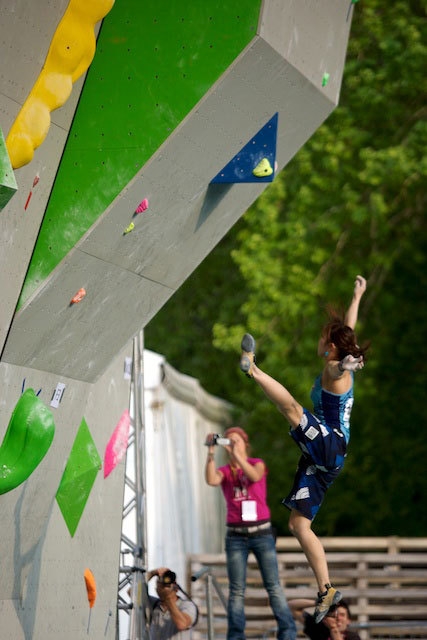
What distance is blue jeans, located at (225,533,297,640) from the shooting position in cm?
798

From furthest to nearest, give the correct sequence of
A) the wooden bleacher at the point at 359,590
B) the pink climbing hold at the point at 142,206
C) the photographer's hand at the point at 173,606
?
the wooden bleacher at the point at 359,590 → the photographer's hand at the point at 173,606 → the pink climbing hold at the point at 142,206

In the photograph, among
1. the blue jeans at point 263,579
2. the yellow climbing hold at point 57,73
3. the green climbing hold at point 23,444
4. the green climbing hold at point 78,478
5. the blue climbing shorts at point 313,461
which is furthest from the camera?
the blue jeans at point 263,579

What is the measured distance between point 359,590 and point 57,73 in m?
7.28

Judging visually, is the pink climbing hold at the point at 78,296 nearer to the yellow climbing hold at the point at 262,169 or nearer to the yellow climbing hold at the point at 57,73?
the yellow climbing hold at the point at 57,73

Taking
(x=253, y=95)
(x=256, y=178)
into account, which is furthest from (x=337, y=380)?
(x=253, y=95)

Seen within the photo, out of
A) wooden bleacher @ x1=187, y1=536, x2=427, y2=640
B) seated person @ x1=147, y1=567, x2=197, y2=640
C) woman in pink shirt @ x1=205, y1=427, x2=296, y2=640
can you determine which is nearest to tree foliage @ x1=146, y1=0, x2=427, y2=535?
wooden bleacher @ x1=187, y1=536, x2=427, y2=640

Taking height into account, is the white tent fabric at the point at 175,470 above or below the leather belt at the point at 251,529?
above

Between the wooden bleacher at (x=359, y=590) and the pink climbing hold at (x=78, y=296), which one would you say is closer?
the pink climbing hold at (x=78, y=296)

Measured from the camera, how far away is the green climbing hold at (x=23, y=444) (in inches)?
212

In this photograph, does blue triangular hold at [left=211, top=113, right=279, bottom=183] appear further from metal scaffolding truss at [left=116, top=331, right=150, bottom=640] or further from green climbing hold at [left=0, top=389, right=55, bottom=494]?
metal scaffolding truss at [left=116, top=331, right=150, bottom=640]

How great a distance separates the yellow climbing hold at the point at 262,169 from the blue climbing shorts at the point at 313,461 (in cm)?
125

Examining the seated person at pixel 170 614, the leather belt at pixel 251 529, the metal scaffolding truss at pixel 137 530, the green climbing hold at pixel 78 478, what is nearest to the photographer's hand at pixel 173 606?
the seated person at pixel 170 614

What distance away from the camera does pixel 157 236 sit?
6.21m

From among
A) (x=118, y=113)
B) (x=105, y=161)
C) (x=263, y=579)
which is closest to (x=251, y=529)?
(x=263, y=579)
